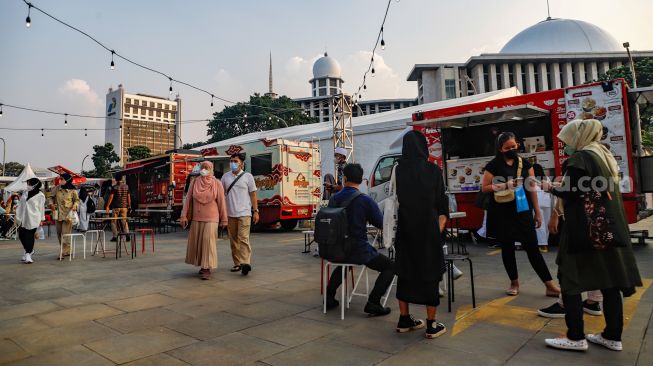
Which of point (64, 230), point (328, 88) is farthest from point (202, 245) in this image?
point (328, 88)

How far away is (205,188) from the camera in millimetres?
6035

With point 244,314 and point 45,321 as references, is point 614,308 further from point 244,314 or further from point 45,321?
point 45,321

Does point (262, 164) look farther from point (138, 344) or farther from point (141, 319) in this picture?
point (138, 344)

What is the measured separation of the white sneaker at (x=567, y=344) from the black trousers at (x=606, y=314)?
0.09ft

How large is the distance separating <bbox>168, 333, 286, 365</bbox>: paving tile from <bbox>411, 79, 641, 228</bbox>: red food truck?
6063mm

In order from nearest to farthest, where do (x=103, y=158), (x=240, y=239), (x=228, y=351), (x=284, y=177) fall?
(x=228, y=351) < (x=240, y=239) < (x=284, y=177) < (x=103, y=158)

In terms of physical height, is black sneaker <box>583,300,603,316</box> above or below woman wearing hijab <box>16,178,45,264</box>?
below

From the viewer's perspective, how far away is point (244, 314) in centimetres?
402

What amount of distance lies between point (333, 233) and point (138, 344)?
177 cm

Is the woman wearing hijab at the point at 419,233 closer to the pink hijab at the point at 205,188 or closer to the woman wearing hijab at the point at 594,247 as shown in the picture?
the woman wearing hijab at the point at 594,247

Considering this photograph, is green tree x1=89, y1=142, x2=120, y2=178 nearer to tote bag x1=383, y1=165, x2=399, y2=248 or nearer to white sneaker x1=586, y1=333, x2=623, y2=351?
tote bag x1=383, y1=165, x2=399, y2=248

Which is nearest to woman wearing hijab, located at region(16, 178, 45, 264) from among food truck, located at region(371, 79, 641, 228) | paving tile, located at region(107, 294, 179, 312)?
paving tile, located at region(107, 294, 179, 312)

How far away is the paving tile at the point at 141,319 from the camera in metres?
3.66

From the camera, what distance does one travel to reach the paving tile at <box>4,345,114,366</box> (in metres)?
2.82
